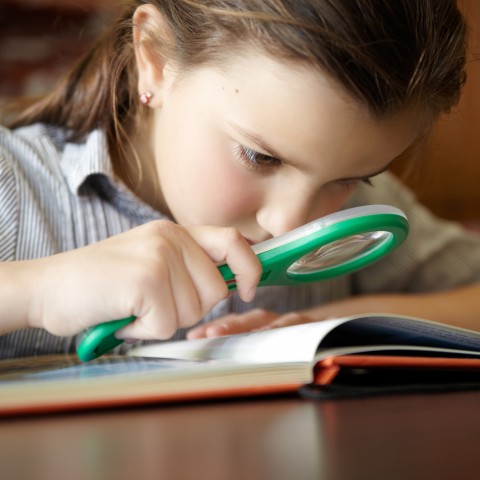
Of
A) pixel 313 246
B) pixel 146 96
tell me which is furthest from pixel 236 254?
pixel 146 96

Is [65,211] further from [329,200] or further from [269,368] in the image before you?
[269,368]

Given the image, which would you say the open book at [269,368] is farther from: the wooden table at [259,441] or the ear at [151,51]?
the ear at [151,51]

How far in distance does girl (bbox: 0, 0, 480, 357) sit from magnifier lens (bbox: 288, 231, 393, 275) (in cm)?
5

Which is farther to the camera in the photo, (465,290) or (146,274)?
(465,290)

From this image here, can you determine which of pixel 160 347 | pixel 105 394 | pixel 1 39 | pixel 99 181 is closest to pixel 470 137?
pixel 1 39

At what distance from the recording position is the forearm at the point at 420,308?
101cm

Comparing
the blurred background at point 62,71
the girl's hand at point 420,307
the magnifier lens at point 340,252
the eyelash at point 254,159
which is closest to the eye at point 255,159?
the eyelash at point 254,159

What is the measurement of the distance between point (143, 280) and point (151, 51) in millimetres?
391

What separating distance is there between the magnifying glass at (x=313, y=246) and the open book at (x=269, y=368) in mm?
28

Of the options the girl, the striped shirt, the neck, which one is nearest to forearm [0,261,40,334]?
the girl

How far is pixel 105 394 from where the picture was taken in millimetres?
495

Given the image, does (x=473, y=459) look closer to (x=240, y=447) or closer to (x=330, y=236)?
(x=240, y=447)

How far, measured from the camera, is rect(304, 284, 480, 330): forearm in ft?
3.30

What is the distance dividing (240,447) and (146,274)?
22 cm
